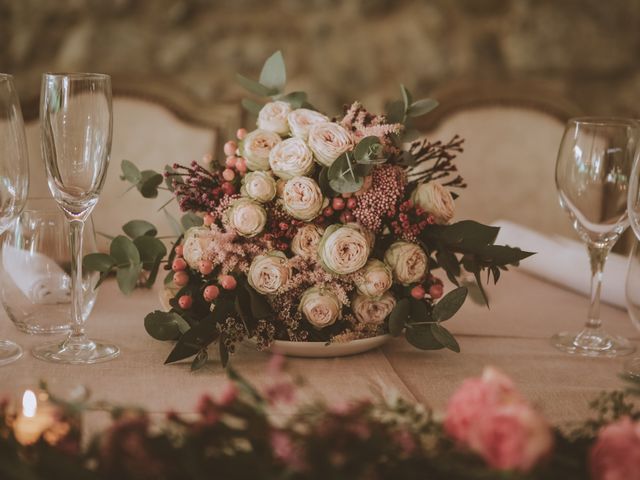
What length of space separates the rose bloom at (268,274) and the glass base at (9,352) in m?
0.27

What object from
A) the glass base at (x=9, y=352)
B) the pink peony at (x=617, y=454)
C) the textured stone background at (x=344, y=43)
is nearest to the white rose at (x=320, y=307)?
the glass base at (x=9, y=352)

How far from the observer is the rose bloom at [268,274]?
35.4 inches

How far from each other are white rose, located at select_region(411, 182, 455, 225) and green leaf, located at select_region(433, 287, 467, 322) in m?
0.09

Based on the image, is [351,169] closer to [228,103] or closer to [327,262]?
[327,262]

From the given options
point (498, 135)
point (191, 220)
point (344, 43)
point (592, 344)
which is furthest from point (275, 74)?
point (344, 43)

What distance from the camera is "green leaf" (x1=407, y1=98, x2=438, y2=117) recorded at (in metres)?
1.07

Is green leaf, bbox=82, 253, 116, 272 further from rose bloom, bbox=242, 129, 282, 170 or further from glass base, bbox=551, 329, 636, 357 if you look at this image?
glass base, bbox=551, 329, 636, 357

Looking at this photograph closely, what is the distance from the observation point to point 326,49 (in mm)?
2658

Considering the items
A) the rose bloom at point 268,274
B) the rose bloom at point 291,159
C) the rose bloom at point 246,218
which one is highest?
the rose bloom at point 291,159

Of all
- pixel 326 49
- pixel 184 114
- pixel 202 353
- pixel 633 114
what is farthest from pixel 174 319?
pixel 633 114

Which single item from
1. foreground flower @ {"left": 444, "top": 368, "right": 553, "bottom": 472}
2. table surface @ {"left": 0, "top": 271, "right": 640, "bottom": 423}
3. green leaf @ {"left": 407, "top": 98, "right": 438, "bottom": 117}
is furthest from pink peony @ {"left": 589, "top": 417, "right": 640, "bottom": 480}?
green leaf @ {"left": 407, "top": 98, "right": 438, "bottom": 117}

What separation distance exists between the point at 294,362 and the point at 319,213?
0.18m

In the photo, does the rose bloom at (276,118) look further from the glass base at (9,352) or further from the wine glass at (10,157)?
the glass base at (9,352)

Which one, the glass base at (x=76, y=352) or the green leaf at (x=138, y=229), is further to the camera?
the green leaf at (x=138, y=229)
